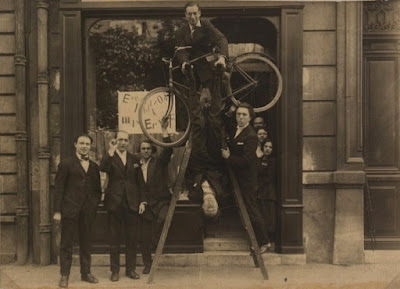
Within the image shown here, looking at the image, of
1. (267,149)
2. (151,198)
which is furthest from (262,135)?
(151,198)

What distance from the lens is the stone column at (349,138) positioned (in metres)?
7.16

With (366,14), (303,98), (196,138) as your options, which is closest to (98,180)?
(196,138)

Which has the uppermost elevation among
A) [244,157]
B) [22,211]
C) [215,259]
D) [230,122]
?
[230,122]

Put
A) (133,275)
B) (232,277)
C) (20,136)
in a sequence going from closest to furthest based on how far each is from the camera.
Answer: (133,275), (232,277), (20,136)

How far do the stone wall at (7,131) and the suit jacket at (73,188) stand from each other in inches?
65.7

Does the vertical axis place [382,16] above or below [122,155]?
above

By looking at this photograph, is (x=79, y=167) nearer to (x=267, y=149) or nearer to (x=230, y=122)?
(x=230, y=122)

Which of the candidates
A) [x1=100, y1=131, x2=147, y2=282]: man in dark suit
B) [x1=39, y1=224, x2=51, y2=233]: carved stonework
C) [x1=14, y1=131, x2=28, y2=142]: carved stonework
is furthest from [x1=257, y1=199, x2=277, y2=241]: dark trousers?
[x1=14, y1=131, x2=28, y2=142]: carved stonework

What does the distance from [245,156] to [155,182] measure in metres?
1.43

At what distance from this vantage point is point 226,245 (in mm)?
7332

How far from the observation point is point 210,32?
231 inches

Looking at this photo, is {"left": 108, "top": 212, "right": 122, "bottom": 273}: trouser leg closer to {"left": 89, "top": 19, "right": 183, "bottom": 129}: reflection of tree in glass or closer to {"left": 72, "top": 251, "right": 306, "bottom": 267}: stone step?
{"left": 72, "top": 251, "right": 306, "bottom": 267}: stone step

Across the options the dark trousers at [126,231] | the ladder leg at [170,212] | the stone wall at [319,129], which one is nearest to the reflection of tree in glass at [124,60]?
the dark trousers at [126,231]

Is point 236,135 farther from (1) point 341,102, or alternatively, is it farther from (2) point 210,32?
(1) point 341,102
